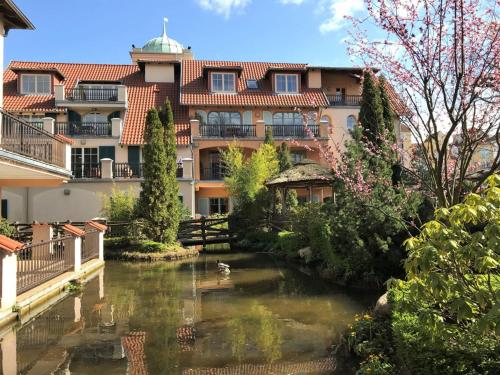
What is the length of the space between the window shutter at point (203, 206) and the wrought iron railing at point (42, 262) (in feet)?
60.9

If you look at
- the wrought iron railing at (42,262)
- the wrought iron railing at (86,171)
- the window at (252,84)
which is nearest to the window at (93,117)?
the wrought iron railing at (86,171)

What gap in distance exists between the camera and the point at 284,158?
29.3 m

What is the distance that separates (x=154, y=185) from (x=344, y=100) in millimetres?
20337

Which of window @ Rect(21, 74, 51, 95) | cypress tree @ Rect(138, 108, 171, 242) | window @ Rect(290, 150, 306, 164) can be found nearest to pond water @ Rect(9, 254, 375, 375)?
cypress tree @ Rect(138, 108, 171, 242)

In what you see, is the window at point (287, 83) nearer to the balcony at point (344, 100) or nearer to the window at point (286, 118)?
the window at point (286, 118)

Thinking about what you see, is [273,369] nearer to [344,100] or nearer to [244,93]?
[244,93]

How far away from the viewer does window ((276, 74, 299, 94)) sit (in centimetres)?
3519

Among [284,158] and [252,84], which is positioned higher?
[252,84]

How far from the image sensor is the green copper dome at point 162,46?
49875mm

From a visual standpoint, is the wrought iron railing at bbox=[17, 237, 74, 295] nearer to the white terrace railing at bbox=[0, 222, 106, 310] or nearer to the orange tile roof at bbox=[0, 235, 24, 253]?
the white terrace railing at bbox=[0, 222, 106, 310]

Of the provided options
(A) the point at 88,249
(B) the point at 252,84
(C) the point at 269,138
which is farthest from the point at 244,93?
(A) the point at 88,249

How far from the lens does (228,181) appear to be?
26766 mm

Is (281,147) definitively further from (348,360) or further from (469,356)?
(469,356)

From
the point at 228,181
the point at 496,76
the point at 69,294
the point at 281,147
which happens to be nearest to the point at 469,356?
the point at 496,76
